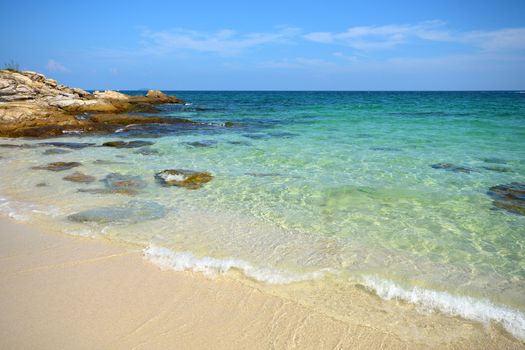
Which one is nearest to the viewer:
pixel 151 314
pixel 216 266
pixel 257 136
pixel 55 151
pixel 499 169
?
pixel 151 314

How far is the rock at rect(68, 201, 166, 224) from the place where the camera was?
19.2 ft

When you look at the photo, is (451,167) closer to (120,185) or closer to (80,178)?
(120,185)

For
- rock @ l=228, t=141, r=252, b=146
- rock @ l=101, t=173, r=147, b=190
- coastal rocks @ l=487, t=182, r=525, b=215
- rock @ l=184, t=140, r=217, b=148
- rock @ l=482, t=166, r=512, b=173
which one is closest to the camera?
coastal rocks @ l=487, t=182, r=525, b=215

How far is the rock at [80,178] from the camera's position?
8.36 metres

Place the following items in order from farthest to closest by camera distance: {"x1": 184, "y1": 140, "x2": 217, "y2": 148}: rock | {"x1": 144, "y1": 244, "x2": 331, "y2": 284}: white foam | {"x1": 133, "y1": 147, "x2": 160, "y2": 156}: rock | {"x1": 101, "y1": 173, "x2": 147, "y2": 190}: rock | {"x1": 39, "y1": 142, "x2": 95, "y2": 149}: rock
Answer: {"x1": 184, "y1": 140, "x2": 217, "y2": 148}: rock → {"x1": 39, "y1": 142, "x2": 95, "y2": 149}: rock → {"x1": 133, "y1": 147, "x2": 160, "y2": 156}: rock → {"x1": 101, "y1": 173, "x2": 147, "y2": 190}: rock → {"x1": 144, "y1": 244, "x2": 331, "y2": 284}: white foam

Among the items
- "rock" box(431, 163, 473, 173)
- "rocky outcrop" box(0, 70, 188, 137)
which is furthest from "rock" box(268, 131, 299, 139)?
"rock" box(431, 163, 473, 173)

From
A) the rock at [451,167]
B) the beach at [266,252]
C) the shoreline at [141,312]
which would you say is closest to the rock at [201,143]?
the beach at [266,252]

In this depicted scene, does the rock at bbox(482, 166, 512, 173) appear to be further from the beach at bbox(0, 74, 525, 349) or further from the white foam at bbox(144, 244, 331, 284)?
the white foam at bbox(144, 244, 331, 284)

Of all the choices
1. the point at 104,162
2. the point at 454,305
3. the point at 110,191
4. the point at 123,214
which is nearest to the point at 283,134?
the point at 104,162

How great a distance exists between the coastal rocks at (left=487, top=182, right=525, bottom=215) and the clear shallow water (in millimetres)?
196

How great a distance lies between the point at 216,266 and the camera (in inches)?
171

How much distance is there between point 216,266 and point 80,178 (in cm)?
577

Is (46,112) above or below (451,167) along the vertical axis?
above

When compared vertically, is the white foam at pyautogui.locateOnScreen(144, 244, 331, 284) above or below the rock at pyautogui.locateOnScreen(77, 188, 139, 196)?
below
